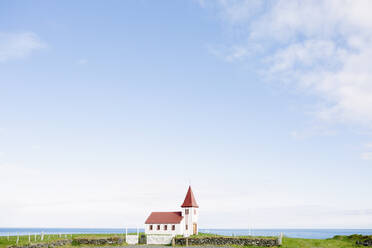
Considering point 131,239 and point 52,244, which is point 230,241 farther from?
point 52,244

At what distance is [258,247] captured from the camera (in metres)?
45.9

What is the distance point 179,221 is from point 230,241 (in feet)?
41.8

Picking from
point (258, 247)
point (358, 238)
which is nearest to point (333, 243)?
point (358, 238)

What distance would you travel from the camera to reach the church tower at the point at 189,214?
2354 inches

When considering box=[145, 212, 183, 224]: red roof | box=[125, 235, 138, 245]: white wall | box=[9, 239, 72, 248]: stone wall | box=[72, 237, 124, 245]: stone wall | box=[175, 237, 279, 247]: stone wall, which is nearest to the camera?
box=[9, 239, 72, 248]: stone wall

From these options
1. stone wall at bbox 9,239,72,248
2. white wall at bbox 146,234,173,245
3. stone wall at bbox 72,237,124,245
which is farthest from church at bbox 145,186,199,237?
stone wall at bbox 9,239,72,248

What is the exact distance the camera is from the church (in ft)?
196

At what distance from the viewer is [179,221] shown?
59656mm

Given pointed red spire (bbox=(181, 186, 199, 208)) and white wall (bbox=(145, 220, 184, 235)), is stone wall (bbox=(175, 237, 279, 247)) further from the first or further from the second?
pointed red spire (bbox=(181, 186, 199, 208))

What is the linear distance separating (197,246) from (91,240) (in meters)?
15.5

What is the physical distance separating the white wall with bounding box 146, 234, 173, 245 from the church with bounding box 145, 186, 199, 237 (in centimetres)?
550

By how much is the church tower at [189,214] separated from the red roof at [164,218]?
1201mm

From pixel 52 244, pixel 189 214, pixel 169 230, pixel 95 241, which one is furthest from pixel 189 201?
pixel 52 244

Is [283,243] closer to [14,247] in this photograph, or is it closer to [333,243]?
[333,243]
